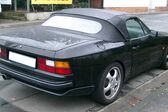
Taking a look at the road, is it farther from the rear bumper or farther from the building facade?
the building facade

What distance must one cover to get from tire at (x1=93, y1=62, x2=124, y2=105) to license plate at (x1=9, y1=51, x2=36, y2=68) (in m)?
0.98

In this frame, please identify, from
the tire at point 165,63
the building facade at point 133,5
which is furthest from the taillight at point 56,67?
the building facade at point 133,5

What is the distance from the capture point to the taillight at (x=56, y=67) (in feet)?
13.6

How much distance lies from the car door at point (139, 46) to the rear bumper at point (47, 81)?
52.2 inches

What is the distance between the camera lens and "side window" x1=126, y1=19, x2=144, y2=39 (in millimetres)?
5457

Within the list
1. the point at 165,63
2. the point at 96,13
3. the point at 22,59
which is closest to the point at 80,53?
the point at 22,59

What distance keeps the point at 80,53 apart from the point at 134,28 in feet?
5.91

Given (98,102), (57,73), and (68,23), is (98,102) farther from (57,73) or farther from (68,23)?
(68,23)

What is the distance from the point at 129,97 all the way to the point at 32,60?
1775 mm

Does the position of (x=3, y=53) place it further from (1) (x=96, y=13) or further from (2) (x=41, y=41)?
(1) (x=96, y=13)

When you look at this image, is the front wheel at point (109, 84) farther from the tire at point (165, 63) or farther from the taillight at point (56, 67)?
the tire at point (165, 63)

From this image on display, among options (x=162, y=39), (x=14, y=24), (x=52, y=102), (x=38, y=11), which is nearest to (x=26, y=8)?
(x=38, y=11)

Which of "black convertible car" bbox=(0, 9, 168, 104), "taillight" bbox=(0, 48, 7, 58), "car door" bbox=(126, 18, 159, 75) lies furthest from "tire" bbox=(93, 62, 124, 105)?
"taillight" bbox=(0, 48, 7, 58)

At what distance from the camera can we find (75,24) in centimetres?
536
